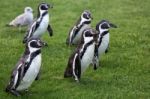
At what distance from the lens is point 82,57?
41.9ft

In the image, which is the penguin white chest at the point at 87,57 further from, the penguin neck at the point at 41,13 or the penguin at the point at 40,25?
the penguin neck at the point at 41,13

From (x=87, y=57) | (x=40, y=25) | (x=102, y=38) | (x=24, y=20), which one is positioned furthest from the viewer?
(x=24, y=20)

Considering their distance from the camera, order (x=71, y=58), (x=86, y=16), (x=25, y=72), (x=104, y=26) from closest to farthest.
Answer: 1. (x=25, y=72)
2. (x=71, y=58)
3. (x=104, y=26)
4. (x=86, y=16)

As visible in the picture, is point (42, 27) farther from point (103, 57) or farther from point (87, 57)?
point (87, 57)

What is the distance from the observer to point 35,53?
1182cm

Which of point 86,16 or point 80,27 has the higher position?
point 86,16

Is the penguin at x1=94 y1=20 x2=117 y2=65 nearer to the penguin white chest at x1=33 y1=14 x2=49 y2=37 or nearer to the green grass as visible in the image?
the green grass

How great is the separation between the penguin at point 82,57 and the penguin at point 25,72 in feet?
3.86

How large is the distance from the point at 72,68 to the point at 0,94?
1957mm

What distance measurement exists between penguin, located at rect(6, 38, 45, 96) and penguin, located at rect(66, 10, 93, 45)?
5097mm

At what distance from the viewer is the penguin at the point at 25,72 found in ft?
37.7

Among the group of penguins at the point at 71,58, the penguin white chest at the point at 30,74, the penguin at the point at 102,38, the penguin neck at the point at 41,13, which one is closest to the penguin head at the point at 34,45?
the group of penguins at the point at 71,58

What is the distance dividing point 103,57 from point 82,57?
2989 mm

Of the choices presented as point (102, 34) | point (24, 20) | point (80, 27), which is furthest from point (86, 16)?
point (24, 20)
